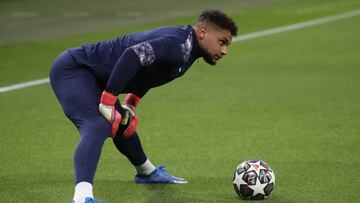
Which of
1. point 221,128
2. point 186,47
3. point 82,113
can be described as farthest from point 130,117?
point 221,128

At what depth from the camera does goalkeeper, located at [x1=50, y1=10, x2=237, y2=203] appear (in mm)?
7324

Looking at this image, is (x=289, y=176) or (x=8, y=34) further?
(x=8, y=34)

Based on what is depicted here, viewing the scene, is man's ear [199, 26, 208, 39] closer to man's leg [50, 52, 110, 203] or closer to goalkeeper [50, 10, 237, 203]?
goalkeeper [50, 10, 237, 203]

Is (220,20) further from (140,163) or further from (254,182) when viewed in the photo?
(140,163)

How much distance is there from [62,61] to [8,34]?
1268cm

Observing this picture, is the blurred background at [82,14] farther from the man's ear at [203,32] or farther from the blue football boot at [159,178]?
the man's ear at [203,32]

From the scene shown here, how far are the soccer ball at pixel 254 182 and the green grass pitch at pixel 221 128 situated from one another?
13cm

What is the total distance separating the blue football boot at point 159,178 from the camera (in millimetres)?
8719

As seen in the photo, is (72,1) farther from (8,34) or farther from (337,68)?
(337,68)

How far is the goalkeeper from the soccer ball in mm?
1041

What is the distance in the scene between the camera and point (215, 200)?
26.6 feet

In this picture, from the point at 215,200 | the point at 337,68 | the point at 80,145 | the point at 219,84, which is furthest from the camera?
A: the point at 337,68

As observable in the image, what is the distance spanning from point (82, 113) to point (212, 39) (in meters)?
1.27

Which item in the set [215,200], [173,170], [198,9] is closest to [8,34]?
[198,9]
